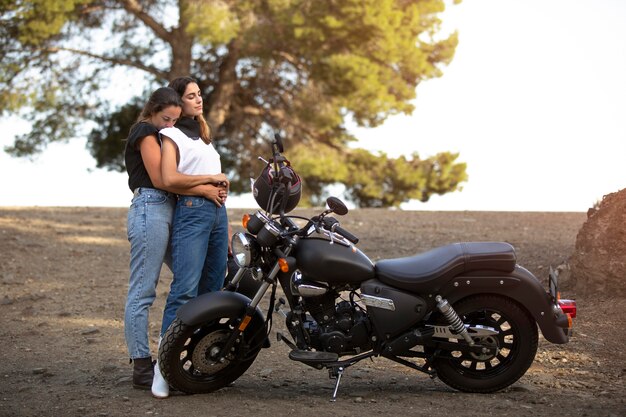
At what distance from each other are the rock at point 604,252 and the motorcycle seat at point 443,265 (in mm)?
3552

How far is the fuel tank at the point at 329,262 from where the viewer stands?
201 inches

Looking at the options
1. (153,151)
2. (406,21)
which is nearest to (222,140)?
(406,21)

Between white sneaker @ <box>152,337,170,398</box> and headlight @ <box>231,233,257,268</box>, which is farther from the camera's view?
white sneaker @ <box>152,337,170,398</box>

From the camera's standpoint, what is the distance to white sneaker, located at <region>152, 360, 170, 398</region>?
540 centimetres

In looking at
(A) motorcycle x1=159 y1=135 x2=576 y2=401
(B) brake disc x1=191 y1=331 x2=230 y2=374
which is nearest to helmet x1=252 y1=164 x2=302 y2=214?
(A) motorcycle x1=159 y1=135 x2=576 y2=401

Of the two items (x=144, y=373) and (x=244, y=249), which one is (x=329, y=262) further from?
(x=144, y=373)

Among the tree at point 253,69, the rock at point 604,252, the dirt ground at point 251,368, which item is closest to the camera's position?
the dirt ground at point 251,368

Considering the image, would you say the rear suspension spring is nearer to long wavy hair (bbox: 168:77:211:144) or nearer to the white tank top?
the white tank top

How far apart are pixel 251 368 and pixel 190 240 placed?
1.57 metres

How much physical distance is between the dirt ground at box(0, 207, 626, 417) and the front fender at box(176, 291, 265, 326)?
562 mm

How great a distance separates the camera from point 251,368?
6.43m

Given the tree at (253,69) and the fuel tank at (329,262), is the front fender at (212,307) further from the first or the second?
the tree at (253,69)

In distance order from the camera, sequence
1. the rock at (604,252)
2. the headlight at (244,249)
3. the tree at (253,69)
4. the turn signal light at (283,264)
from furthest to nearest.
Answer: the tree at (253,69) → the rock at (604,252) → the headlight at (244,249) → the turn signal light at (283,264)

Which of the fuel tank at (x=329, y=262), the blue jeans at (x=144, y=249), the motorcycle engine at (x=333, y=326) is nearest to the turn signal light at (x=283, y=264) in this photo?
the fuel tank at (x=329, y=262)
